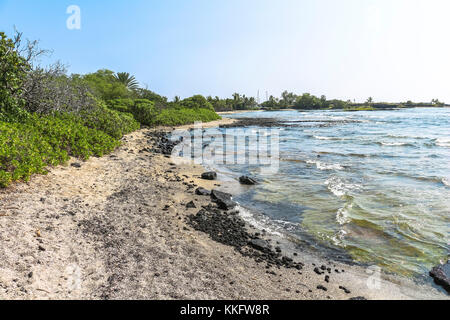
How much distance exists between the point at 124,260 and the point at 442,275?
237 inches

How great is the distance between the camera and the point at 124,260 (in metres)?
4.91

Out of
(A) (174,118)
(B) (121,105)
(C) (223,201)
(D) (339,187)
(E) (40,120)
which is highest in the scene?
(B) (121,105)

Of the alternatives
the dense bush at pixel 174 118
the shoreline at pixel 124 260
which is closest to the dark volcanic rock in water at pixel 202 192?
the shoreline at pixel 124 260

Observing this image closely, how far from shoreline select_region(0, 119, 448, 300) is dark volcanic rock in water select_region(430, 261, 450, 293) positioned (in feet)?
0.95

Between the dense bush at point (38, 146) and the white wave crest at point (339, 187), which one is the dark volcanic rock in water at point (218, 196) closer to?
the white wave crest at point (339, 187)

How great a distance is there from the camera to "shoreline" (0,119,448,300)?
4.13 meters

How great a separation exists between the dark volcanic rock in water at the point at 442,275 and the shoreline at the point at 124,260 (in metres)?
0.29

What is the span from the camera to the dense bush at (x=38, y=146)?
22.1ft

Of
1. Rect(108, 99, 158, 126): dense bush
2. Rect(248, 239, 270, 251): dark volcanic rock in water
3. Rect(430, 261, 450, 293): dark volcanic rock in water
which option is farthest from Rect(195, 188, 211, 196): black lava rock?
Rect(108, 99, 158, 126): dense bush

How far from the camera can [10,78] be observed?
1002 centimetres

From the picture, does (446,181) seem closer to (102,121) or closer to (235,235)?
(235,235)

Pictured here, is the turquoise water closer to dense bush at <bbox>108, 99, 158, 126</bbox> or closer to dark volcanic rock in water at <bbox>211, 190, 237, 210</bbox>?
dark volcanic rock in water at <bbox>211, 190, 237, 210</bbox>

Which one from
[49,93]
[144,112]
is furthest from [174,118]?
[49,93]
